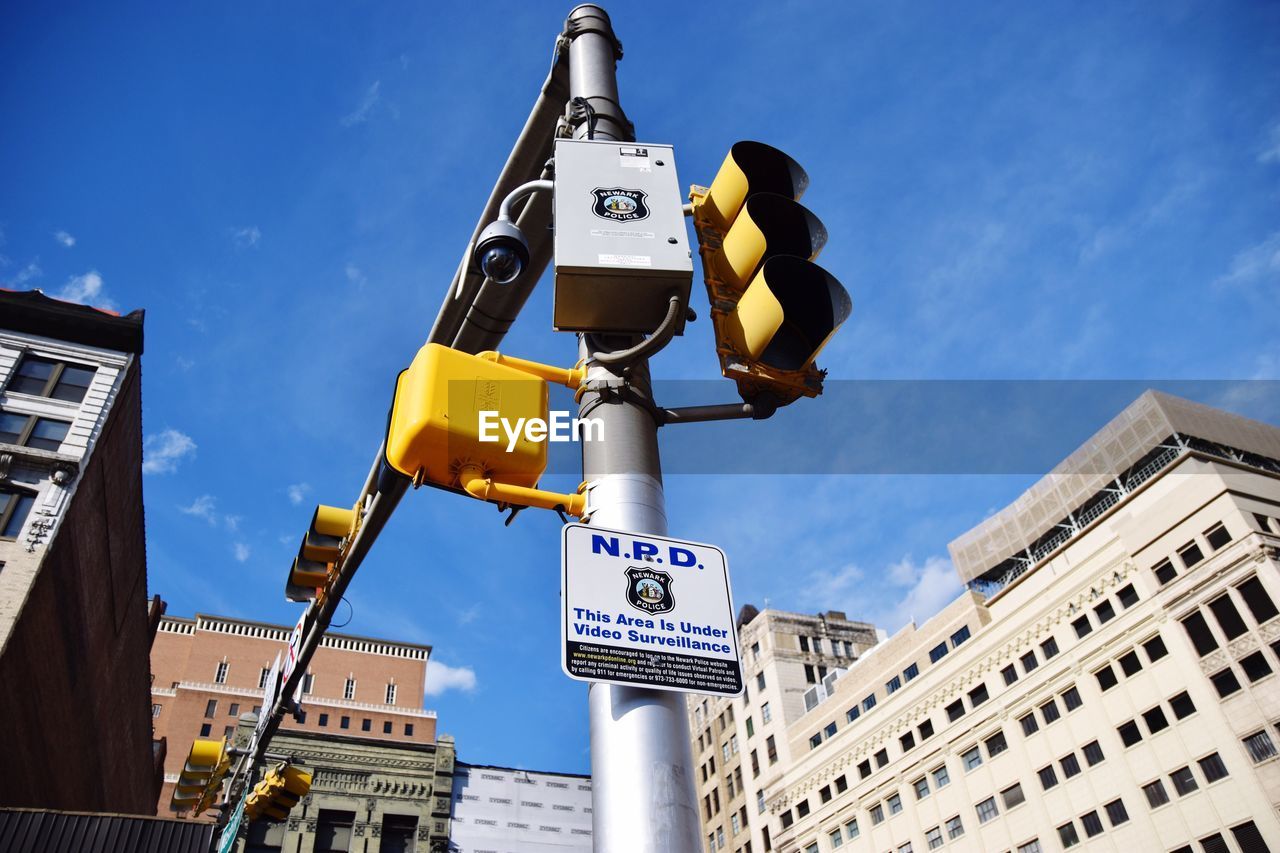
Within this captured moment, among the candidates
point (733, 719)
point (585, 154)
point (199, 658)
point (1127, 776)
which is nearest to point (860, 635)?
point (733, 719)

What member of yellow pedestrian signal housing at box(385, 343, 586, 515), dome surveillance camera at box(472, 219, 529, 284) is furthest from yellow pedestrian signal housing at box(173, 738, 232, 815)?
yellow pedestrian signal housing at box(385, 343, 586, 515)

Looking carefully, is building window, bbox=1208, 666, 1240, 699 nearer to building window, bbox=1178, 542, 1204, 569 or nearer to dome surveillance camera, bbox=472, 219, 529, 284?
building window, bbox=1178, 542, 1204, 569

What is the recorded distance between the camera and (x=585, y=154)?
3916 millimetres

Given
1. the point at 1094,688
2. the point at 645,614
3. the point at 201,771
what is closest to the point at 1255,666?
the point at 1094,688

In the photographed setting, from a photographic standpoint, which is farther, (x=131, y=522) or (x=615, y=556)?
(x=131, y=522)

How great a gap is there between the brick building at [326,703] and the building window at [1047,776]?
32970 millimetres

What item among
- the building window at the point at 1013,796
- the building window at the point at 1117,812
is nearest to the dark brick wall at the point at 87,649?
the building window at the point at 1013,796

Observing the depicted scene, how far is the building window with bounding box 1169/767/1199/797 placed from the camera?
41625 mm

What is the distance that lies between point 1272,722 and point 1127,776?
26.3ft

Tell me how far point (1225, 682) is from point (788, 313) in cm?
4850

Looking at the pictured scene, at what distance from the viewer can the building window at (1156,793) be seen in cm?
4272

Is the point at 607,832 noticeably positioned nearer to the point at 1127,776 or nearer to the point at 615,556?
the point at 615,556

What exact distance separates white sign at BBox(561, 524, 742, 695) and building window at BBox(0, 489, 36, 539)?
34.6m

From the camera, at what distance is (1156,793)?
4316cm
